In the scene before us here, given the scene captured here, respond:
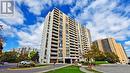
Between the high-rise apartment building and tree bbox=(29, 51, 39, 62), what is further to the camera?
tree bbox=(29, 51, 39, 62)

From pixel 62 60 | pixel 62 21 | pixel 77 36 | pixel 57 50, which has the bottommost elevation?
pixel 62 60

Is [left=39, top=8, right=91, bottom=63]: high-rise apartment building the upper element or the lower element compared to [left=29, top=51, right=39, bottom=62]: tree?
upper

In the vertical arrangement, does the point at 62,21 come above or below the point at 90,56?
above

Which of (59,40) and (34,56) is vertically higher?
(59,40)

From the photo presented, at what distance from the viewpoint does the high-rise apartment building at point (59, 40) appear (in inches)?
4693

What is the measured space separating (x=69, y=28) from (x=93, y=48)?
96.4m

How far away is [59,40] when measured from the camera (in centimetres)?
12706

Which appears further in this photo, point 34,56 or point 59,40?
point 34,56

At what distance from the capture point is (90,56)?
161ft

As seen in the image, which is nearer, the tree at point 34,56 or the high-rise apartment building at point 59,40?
the high-rise apartment building at point 59,40

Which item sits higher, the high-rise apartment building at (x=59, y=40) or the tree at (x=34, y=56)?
the high-rise apartment building at (x=59, y=40)

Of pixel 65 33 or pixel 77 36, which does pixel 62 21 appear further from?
pixel 77 36

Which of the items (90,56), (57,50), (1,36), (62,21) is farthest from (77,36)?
(1,36)

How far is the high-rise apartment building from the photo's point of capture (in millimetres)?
119200
